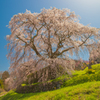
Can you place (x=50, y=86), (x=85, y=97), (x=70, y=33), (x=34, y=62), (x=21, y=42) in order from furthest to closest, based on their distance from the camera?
1. (x=21, y=42)
2. (x=70, y=33)
3. (x=50, y=86)
4. (x=34, y=62)
5. (x=85, y=97)

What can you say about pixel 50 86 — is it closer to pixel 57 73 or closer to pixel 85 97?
pixel 57 73

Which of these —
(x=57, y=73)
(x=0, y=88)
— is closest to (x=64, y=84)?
(x=57, y=73)

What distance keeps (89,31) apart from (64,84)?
20.4ft

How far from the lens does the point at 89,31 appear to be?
10.3m

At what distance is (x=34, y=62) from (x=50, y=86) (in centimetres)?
313

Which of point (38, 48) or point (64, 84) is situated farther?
point (38, 48)

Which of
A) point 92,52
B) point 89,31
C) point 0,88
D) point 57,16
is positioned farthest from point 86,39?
point 0,88

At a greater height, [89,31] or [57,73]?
[89,31]

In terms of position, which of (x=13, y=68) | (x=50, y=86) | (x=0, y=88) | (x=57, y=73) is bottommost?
(x=0, y=88)

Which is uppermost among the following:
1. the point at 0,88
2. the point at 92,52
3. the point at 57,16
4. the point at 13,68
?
the point at 57,16

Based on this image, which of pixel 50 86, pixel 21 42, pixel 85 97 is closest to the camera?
pixel 85 97

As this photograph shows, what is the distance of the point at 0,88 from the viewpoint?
86.0 ft

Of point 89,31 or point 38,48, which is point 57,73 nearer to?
point 38,48

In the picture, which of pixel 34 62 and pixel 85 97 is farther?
pixel 34 62
